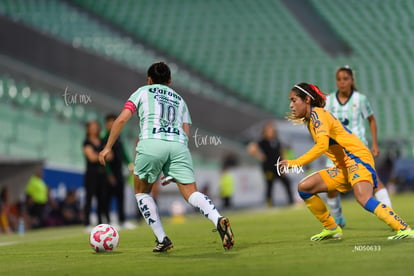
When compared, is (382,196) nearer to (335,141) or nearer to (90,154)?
(335,141)

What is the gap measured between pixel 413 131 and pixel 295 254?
21585 mm

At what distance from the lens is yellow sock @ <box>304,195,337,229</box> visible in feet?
26.4

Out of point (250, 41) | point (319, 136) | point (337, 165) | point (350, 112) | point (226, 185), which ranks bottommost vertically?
point (337, 165)

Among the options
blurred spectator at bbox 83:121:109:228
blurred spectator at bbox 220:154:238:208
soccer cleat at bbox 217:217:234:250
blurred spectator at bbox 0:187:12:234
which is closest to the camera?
soccer cleat at bbox 217:217:234:250

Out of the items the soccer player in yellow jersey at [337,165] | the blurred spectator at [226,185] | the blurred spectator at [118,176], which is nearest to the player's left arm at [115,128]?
the soccer player in yellow jersey at [337,165]

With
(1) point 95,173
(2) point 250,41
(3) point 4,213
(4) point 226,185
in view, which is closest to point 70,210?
(3) point 4,213

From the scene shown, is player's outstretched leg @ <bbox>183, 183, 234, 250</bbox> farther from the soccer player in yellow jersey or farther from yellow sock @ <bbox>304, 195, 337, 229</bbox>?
yellow sock @ <bbox>304, 195, 337, 229</bbox>

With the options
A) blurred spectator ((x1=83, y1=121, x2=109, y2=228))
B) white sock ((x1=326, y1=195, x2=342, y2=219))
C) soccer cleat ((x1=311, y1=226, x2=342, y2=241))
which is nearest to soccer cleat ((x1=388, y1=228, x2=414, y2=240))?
soccer cleat ((x1=311, y1=226, x2=342, y2=241))

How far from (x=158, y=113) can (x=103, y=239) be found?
59.1 inches

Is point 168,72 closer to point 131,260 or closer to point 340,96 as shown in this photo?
point 131,260

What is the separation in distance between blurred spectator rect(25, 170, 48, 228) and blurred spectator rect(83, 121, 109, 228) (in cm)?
480

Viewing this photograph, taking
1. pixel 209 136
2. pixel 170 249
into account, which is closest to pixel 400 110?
pixel 209 136

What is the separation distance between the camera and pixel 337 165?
7.98 metres

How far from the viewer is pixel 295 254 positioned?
695cm
